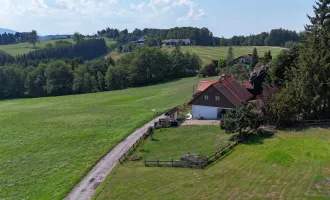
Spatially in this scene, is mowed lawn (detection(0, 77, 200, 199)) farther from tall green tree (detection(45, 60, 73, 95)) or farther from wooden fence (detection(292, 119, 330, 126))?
tall green tree (detection(45, 60, 73, 95))

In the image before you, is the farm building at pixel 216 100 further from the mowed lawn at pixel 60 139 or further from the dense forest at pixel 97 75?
the dense forest at pixel 97 75

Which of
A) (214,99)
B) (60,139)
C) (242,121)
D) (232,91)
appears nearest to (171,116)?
(214,99)

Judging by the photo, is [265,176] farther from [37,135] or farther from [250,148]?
[37,135]

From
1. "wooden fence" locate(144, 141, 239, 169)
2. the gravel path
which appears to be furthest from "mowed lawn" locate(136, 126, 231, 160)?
the gravel path

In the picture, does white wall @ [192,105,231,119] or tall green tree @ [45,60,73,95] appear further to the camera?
tall green tree @ [45,60,73,95]

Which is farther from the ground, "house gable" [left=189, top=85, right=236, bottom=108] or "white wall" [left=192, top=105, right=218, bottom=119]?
"house gable" [left=189, top=85, right=236, bottom=108]

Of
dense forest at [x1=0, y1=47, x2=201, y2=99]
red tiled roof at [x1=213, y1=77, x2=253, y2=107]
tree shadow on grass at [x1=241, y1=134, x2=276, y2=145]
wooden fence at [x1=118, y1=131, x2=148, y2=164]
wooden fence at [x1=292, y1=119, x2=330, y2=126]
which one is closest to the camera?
wooden fence at [x1=118, y1=131, x2=148, y2=164]

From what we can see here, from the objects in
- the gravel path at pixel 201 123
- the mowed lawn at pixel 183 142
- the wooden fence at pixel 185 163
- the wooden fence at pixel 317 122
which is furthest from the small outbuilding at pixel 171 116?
the wooden fence at pixel 317 122

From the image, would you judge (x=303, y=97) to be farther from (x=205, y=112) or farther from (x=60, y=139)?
(x=60, y=139)

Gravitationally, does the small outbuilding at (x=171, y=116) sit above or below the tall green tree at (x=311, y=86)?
below
